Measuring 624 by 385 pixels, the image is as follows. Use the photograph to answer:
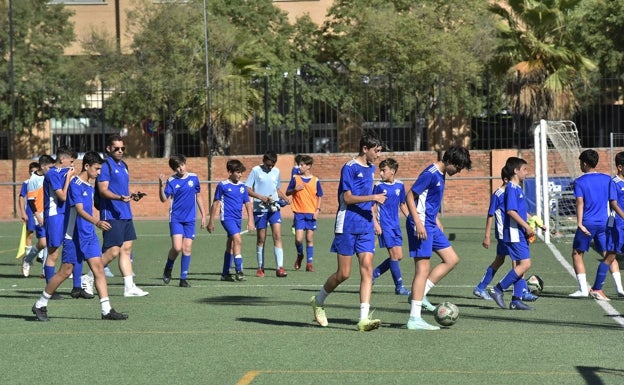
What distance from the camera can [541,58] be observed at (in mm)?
39625

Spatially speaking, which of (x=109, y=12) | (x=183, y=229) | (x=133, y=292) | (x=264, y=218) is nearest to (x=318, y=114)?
(x=109, y=12)

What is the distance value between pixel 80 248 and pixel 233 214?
4533 millimetres

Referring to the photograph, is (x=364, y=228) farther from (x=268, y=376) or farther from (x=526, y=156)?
(x=526, y=156)

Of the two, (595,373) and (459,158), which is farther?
(459,158)

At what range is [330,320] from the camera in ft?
40.6

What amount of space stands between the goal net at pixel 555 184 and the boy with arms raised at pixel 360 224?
12.5 meters

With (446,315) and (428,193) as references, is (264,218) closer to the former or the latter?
(428,193)

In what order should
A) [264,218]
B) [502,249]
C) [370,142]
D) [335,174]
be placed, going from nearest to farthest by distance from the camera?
1. [370,142]
2. [502,249]
3. [264,218]
4. [335,174]

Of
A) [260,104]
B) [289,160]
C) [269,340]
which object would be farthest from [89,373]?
[260,104]

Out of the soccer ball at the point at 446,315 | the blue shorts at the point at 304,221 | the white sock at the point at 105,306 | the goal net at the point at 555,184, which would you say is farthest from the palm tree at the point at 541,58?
the soccer ball at the point at 446,315

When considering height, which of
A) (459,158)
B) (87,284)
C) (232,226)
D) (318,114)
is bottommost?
(87,284)

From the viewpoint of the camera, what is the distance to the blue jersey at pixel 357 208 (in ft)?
37.3

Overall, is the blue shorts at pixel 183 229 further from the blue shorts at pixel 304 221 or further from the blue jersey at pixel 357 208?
the blue jersey at pixel 357 208

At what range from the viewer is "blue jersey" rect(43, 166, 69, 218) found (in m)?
14.4
